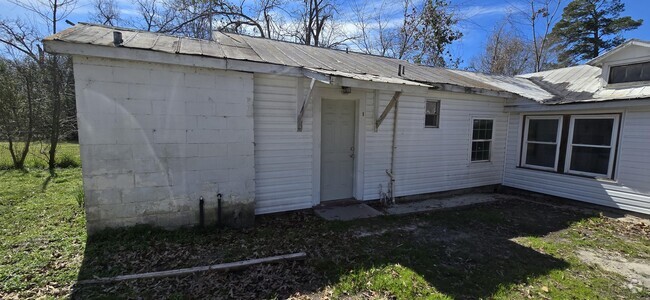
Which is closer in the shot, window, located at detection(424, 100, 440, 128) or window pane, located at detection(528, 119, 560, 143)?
window, located at detection(424, 100, 440, 128)

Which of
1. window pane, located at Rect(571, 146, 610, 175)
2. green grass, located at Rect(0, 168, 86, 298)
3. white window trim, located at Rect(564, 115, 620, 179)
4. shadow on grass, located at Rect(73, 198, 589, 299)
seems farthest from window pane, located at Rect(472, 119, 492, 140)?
green grass, located at Rect(0, 168, 86, 298)

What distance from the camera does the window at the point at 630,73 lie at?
637 cm

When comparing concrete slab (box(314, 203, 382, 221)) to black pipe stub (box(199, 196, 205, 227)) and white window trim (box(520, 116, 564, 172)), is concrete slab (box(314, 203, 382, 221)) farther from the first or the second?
white window trim (box(520, 116, 564, 172))

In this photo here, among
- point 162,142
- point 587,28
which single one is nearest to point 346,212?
point 162,142

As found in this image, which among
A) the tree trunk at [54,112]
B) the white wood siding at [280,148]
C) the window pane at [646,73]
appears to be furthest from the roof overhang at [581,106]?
the tree trunk at [54,112]

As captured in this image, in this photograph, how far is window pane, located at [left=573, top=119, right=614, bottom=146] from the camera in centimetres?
657

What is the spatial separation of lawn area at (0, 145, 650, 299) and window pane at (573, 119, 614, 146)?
1906 mm

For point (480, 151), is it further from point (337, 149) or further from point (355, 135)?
point (337, 149)

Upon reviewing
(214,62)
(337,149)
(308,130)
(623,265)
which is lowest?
(623,265)

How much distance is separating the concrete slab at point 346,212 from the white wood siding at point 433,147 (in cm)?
51

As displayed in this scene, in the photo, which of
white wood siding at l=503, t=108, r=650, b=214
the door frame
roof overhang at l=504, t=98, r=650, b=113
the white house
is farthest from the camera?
white wood siding at l=503, t=108, r=650, b=214

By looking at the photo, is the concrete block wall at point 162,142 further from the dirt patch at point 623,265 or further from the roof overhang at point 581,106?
the roof overhang at point 581,106

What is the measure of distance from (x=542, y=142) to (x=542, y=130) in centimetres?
32

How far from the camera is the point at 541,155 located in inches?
308
